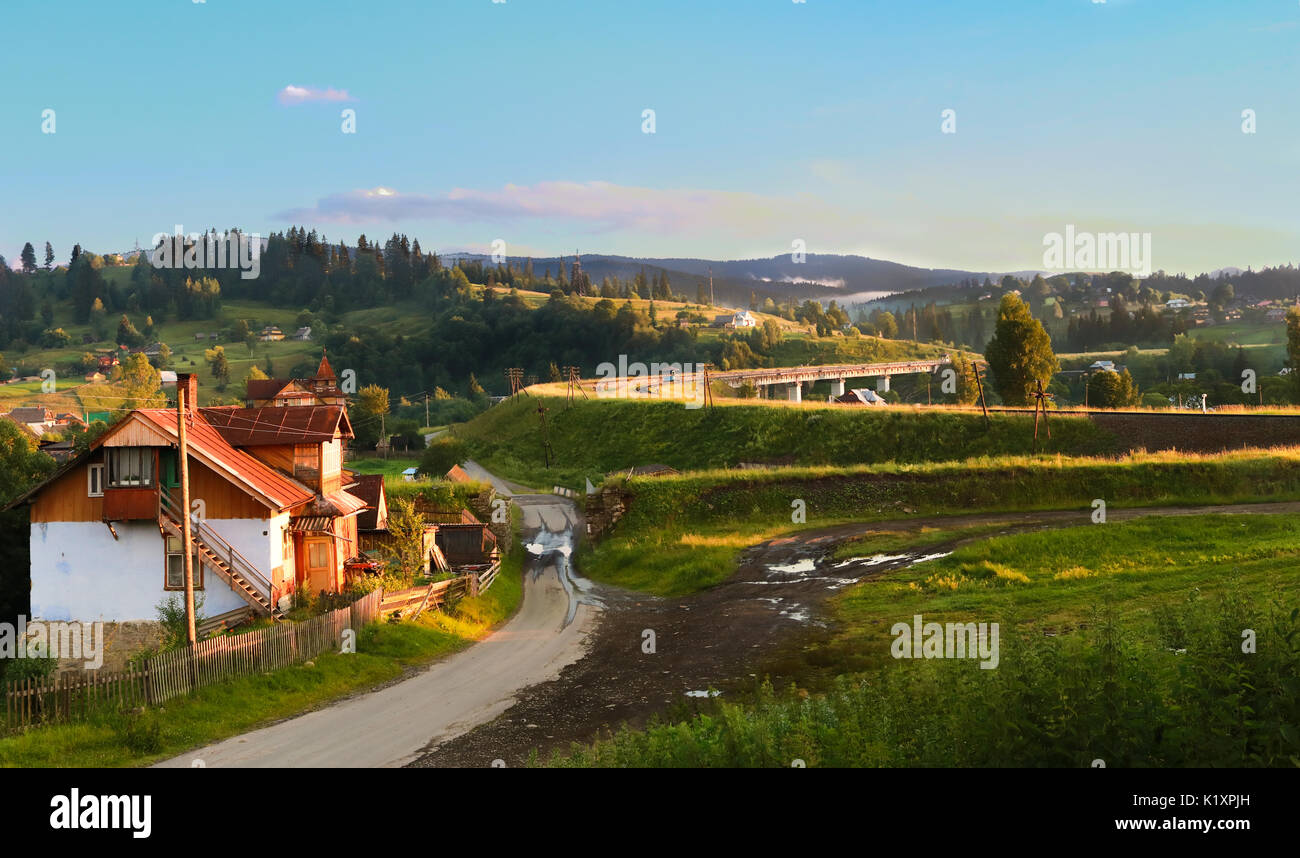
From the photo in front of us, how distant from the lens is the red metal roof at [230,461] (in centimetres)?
3394

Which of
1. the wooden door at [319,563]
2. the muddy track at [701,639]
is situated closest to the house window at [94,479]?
the wooden door at [319,563]

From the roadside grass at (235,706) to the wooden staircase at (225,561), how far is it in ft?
16.3

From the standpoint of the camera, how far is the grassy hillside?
2463 inches

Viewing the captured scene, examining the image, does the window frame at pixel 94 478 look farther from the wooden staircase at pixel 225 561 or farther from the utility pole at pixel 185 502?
the utility pole at pixel 185 502

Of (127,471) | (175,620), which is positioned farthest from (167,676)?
(127,471)

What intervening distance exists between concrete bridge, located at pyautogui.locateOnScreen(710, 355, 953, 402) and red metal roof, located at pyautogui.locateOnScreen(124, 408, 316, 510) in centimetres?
9351

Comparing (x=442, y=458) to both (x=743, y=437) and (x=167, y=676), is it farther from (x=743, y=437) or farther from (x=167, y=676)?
(x=167, y=676)

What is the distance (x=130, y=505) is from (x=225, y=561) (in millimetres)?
4145

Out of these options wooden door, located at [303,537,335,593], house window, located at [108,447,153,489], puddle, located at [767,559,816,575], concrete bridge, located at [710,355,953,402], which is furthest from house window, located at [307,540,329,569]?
concrete bridge, located at [710,355,953,402]

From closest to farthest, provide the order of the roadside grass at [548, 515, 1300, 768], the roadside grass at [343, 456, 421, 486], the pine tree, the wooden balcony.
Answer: the roadside grass at [548, 515, 1300, 768]
the wooden balcony
the pine tree
the roadside grass at [343, 456, 421, 486]

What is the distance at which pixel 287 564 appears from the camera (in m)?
36.3

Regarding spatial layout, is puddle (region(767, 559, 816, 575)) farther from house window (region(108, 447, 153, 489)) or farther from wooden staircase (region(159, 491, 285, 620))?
house window (region(108, 447, 153, 489))
